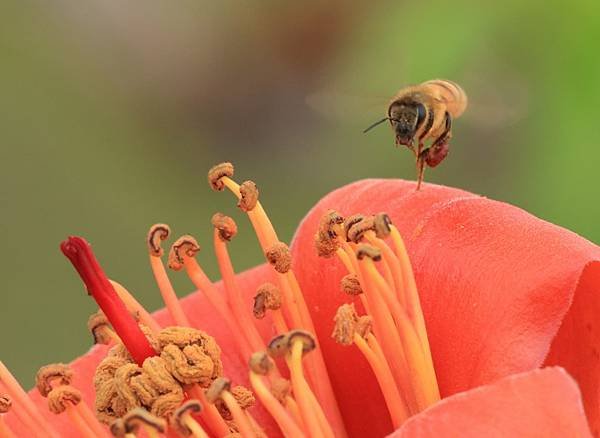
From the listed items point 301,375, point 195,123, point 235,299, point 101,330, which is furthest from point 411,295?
point 195,123

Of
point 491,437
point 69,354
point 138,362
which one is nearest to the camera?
point 491,437

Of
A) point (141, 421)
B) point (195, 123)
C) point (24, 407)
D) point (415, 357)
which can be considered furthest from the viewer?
point (195, 123)

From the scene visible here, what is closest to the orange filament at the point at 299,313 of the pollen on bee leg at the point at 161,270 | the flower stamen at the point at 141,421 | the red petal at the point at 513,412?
the pollen on bee leg at the point at 161,270

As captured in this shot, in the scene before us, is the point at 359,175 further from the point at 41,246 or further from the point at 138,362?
the point at 138,362

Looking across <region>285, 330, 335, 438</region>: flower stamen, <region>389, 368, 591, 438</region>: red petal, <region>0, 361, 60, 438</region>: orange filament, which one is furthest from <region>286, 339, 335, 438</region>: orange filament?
<region>0, 361, 60, 438</region>: orange filament

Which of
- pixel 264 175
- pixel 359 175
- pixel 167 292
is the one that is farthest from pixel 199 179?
pixel 167 292

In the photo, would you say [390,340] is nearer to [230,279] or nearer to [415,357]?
[415,357]

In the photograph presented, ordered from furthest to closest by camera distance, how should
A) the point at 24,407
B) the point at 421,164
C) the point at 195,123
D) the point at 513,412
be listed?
the point at 195,123
the point at 421,164
the point at 24,407
the point at 513,412
